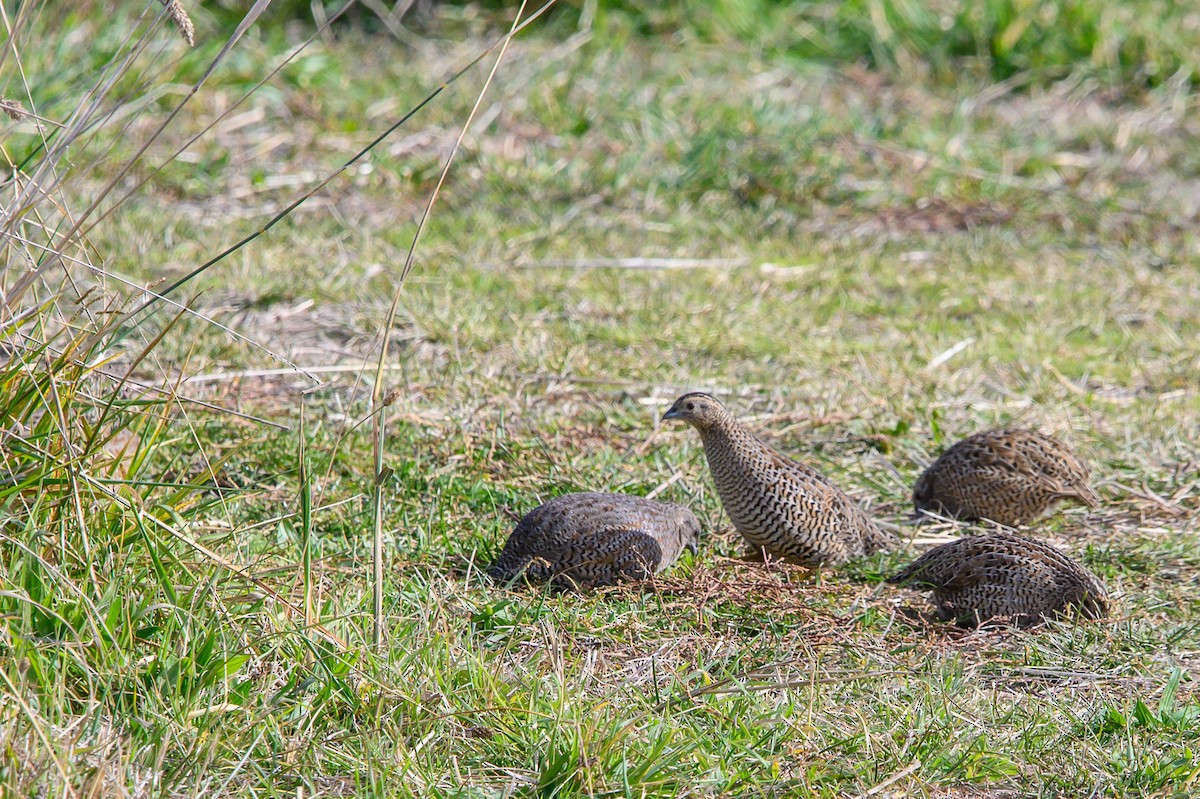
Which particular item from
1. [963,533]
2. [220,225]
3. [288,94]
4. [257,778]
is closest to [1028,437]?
[963,533]

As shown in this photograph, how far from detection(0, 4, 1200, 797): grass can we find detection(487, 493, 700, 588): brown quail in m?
0.14

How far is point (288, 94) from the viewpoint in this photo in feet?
33.5

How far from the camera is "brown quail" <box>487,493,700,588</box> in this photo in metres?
4.67

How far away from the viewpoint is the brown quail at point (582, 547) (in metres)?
4.67

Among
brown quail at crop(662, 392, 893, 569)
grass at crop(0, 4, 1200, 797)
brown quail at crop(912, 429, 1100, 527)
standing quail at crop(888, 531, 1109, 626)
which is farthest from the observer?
brown quail at crop(912, 429, 1100, 527)

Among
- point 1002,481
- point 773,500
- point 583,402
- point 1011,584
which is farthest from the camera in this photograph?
point 583,402

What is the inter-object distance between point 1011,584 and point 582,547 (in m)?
1.39

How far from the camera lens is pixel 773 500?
4.99 m

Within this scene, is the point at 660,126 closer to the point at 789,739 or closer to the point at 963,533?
the point at 963,533

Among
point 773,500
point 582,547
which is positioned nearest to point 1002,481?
point 773,500

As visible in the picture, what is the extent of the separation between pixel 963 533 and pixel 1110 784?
1.98m

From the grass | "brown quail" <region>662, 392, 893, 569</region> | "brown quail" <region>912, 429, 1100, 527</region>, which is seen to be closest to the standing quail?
the grass

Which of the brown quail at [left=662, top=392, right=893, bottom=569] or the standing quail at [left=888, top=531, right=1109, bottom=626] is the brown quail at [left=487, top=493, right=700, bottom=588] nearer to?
the brown quail at [left=662, top=392, right=893, bottom=569]

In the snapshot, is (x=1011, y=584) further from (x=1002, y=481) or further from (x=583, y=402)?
(x=583, y=402)
